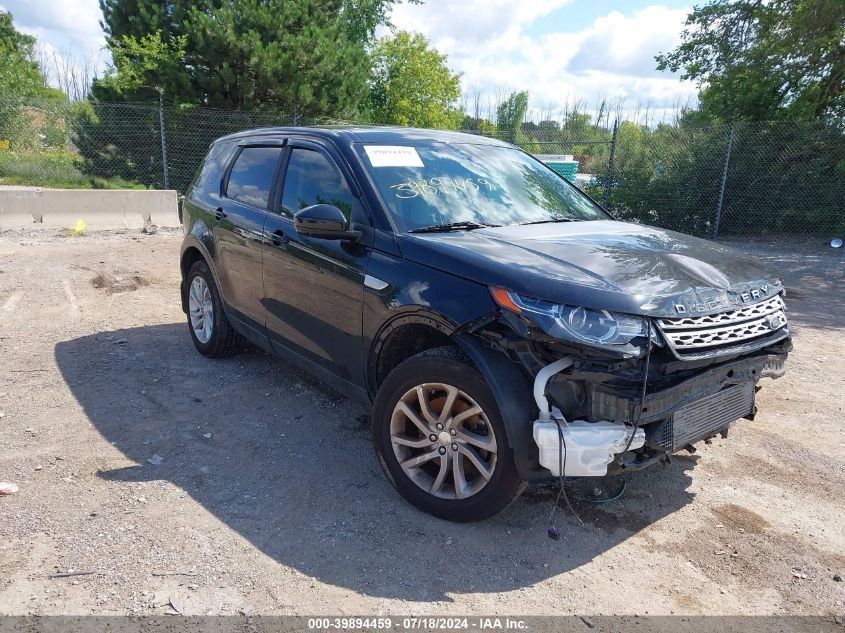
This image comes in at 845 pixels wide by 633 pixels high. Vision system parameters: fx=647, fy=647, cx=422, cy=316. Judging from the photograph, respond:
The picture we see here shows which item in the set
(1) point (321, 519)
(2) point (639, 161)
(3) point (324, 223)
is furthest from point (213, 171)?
(2) point (639, 161)

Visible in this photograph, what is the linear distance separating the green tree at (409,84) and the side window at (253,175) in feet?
66.5

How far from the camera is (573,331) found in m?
2.75

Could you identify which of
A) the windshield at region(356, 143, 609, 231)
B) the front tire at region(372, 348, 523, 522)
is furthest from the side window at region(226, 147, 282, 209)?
the front tire at region(372, 348, 523, 522)

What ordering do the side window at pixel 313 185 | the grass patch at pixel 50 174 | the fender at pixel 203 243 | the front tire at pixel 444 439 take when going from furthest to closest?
the grass patch at pixel 50 174
the fender at pixel 203 243
the side window at pixel 313 185
the front tire at pixel 444 439

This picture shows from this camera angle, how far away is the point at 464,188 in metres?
4.02

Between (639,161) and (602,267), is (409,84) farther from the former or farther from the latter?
(602,267)

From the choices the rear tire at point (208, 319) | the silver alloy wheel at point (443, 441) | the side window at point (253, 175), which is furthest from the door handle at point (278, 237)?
the silver alloy wheel at point (443, 441)

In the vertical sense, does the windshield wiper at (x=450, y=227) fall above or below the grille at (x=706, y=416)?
above

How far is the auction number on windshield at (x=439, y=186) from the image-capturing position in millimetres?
3779

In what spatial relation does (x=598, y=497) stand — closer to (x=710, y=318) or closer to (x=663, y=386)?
(x=663, y=386)

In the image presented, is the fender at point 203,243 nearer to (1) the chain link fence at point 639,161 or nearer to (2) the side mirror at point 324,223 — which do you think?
(2) the side mirror at point 324,223

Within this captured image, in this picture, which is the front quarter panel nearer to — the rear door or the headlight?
the headlight

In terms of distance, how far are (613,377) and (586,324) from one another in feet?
0.82

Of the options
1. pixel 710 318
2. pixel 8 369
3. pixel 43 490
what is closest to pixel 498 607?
pixel 710 318
